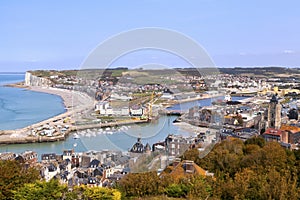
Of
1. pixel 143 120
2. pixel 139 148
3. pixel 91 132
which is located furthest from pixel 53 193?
pixel 91 132

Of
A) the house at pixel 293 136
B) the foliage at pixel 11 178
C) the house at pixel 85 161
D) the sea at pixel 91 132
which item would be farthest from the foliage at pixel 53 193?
the house at pixel 293 136

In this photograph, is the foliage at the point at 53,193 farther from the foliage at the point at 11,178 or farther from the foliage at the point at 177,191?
the foliage at the point at 177,191

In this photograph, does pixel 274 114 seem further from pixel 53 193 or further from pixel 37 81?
pixel 37 81

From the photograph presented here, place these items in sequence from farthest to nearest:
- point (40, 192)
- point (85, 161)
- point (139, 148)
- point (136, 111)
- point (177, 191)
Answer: point (85, 161) → point (139, 148) → point (136, 111) → point (177, 191) → point (40, 192)

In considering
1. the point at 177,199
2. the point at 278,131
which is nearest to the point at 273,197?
the point at 177,199

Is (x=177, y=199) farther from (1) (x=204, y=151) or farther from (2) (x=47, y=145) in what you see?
(2) (x=47, y=145)

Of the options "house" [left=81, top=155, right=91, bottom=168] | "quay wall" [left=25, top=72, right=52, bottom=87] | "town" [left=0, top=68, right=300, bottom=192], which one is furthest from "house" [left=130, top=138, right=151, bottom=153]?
"quay wall" [left=25, top=72, right=52, bottom=87]

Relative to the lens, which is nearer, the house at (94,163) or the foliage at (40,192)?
the foliage at (40,192)
